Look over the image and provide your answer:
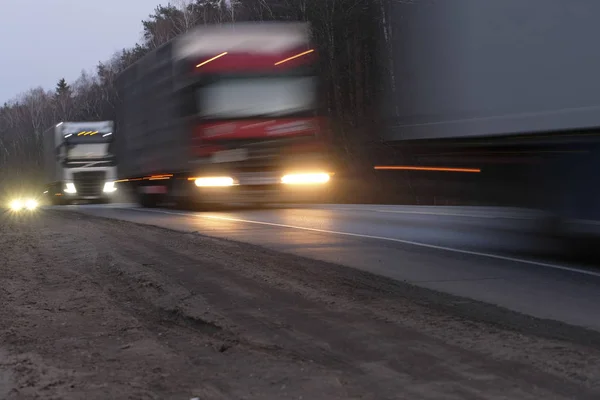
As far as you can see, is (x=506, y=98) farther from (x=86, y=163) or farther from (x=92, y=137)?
(x=86, y=163)

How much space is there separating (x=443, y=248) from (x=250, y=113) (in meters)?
8.62

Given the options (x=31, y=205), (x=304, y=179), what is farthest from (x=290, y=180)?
(x=31, y=205)

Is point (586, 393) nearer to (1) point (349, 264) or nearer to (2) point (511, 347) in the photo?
(2) point (511, 347)

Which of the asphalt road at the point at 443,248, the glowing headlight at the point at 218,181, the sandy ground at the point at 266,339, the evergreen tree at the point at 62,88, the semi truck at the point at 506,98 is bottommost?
the asphalt road at the point at 443,248

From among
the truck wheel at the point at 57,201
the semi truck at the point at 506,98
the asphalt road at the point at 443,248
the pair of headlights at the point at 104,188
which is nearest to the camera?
the asphalt road at the point at 443,248

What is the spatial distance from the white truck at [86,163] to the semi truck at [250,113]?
16.5m

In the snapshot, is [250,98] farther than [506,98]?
Yes

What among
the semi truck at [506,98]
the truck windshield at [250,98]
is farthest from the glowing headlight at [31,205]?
the semi truck at [506,98]

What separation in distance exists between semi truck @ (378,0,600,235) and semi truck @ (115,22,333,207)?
8.55 meters

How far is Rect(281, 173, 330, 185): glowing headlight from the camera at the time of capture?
71.3 ft

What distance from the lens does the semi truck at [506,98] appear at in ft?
31.4

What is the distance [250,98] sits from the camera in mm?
21062

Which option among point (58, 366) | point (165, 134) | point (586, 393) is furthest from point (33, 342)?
point (165, 134)

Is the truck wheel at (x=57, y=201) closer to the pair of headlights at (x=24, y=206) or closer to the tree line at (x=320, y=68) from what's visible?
the pair of headlights at (x=24, y=206)
